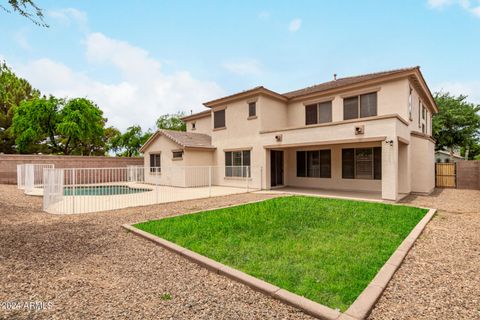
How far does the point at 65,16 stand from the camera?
6887mm

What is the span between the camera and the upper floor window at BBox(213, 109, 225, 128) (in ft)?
57.3

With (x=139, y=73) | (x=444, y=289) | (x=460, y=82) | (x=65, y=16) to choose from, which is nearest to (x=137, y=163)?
(x=139, y=73)

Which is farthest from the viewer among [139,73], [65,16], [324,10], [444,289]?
[139,73]

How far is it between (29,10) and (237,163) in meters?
12.6

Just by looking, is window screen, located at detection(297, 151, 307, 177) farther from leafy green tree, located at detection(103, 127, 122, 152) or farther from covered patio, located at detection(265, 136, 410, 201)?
leafy green tree, located at detection(103, 127, 122, 152)

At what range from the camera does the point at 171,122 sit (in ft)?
115

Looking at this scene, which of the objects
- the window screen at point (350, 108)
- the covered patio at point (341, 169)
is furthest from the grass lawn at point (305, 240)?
the window screen at point (350, 108)

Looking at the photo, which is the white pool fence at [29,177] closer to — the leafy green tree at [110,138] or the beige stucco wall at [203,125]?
the beige stucco wall at [203,125]

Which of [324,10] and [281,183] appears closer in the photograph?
[324,10]

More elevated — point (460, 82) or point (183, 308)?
point (460, 82)

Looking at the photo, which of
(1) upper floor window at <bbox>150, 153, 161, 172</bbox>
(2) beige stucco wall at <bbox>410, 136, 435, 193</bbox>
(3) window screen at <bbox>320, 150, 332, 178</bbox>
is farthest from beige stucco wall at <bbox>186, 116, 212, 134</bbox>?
(2) beige stucco wall at <bbox>410, 136, 435, 193</bbox>

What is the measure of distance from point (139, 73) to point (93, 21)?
396 inches

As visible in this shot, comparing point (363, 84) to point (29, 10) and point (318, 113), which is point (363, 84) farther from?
point (29, 10)

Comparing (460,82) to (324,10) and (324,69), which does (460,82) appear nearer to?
(324,69)
